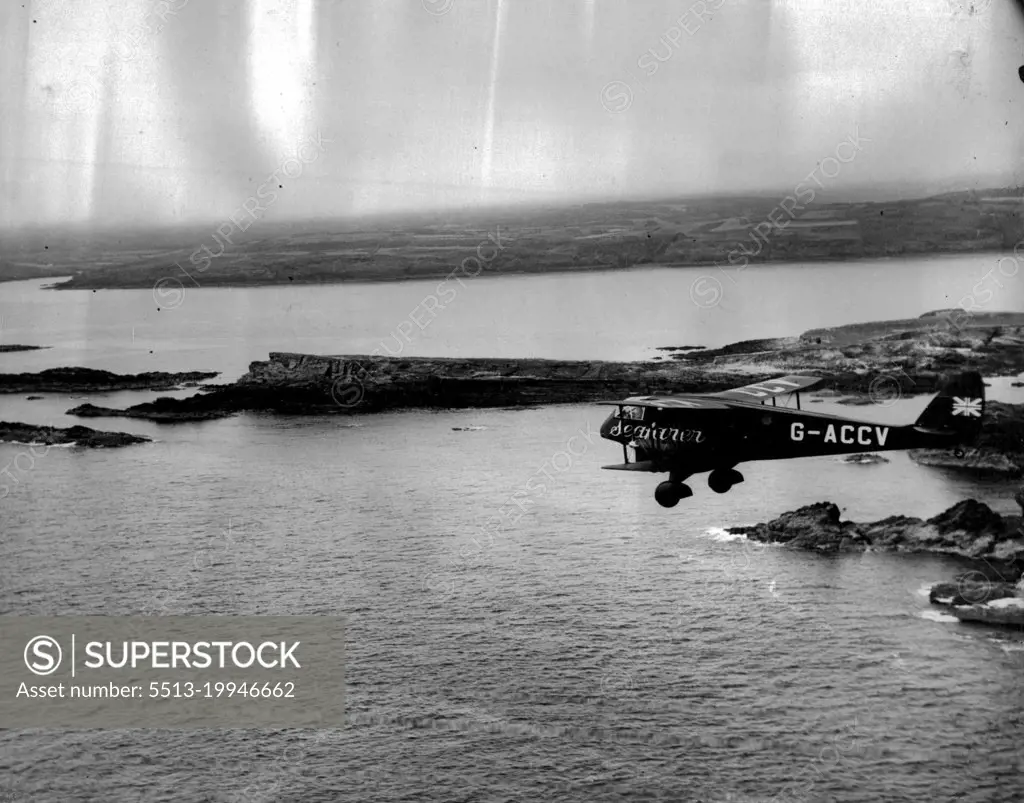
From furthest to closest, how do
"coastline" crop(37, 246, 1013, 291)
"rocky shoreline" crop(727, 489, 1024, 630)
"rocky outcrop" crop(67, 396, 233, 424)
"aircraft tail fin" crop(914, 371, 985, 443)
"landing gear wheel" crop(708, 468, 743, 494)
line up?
"rocky outcrop" crop(67, 396, 233, 424) → "coastline" crop(37, 246, 1013, 291) → "rocky shoreline" crop(727, 489, 1024, 630) → "landing gear wheel" crop(708, 468, 743, 494) → "aircraft tail fin" crop(914, 371, 985, 443)

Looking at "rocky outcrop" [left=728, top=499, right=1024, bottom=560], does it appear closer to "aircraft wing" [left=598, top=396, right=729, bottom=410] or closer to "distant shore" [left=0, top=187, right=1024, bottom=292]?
"aircraft wing" [left=598, top=396, right=729, bottom=410]

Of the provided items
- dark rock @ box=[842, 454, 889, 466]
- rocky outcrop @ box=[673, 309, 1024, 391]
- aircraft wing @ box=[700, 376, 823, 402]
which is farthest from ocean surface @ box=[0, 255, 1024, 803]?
aircraft wing @ box=[700, 376, 823, 402]

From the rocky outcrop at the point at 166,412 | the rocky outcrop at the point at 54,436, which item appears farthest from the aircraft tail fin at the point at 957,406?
the rocky outcrop at the point at 54,436

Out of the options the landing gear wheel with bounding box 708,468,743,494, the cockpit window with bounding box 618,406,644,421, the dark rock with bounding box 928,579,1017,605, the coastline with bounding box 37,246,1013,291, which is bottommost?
the dark rock with bounding box 928,579,1017,605

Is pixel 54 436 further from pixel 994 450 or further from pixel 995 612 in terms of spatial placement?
pixel 995 612

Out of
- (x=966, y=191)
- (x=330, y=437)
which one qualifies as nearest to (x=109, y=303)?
(x=330, y=437)

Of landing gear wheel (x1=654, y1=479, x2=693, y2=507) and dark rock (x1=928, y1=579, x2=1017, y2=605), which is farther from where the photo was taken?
dark rock (x1=928, y1=579, x2=1017, y2=605)
